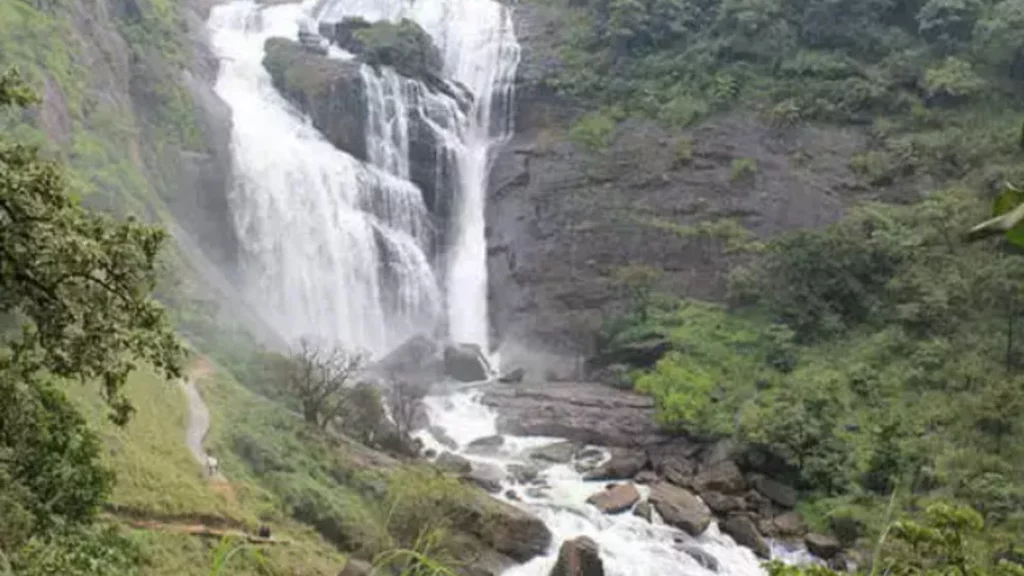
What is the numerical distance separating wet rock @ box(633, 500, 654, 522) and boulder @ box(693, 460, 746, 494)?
2012mm

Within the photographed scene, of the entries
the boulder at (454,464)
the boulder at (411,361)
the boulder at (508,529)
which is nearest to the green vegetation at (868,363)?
the boulder at (411,361)

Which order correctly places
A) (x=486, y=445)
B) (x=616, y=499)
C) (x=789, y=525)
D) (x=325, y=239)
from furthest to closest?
(x=325, y=239)
(x=486, y=445)
(x=616, y=499)
(x=789, y=525)

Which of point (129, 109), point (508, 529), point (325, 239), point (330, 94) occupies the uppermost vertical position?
point (129, 109)

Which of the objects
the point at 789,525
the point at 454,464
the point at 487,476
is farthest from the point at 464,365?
the point at 789,525

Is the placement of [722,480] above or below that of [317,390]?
below

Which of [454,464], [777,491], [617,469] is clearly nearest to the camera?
[454,464]

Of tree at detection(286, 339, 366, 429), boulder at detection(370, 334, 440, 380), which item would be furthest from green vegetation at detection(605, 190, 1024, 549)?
tree at detection(286, 339, 366, 429)

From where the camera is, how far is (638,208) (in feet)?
118

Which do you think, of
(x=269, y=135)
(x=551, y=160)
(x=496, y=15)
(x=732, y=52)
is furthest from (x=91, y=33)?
(x=732, y=52)

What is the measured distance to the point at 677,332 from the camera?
1219 inches

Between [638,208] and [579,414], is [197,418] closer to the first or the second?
[579,414]

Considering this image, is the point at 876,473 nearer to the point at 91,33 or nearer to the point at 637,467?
the point at 637,467

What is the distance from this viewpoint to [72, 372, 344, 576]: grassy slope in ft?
43.0

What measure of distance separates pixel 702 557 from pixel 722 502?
2.71 m
